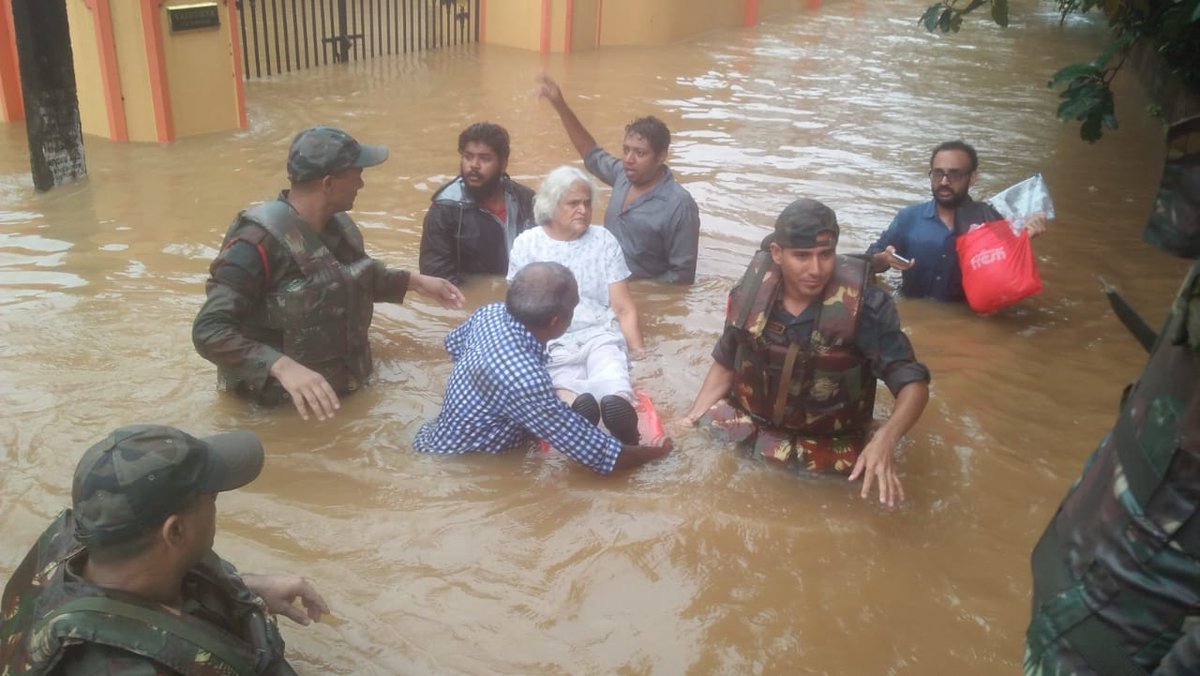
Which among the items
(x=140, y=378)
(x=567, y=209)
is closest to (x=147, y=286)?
(x=140, y=378)

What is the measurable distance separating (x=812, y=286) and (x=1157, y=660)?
98.0 inches

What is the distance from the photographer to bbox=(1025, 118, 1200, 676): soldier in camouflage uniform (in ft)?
7.09

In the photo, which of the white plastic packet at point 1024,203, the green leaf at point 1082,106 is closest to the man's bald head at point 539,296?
the white plastic packet at point 1024,203

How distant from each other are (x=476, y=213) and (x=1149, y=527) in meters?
5.01

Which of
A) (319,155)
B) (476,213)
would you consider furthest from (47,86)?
(319,155)

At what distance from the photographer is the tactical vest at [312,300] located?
4859mm

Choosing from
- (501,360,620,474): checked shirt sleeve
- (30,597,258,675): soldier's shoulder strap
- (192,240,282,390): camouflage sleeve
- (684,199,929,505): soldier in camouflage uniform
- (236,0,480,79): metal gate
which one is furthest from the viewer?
(236,0,480,79): metal gate

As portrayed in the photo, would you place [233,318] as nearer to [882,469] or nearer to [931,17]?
[882,469]

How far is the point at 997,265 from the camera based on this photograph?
6.45 m

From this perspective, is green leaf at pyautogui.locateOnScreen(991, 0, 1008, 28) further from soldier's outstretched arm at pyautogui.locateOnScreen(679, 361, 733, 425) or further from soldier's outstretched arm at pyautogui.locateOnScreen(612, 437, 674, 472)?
soldier's outstretched arm at pyautogui.locateOnScreen(612, 437, 674, 472)

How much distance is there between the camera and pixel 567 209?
19.0 ft

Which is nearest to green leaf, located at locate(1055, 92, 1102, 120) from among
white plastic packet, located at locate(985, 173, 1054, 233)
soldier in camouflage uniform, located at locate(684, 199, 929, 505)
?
white plastic packet, located at locate(985, 173, 1054, 233)

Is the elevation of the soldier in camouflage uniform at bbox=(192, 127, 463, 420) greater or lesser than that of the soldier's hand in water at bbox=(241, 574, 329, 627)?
greater

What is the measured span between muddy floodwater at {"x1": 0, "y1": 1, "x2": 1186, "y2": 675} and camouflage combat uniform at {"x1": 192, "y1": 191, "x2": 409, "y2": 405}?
0.33 metres
